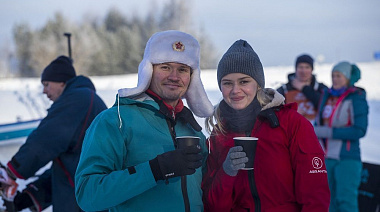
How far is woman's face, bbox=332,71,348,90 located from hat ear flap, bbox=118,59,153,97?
3460 millimetres

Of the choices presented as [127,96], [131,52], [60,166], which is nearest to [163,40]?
[127,96]

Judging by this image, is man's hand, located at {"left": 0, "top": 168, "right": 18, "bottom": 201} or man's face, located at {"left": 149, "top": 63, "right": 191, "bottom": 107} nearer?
man's face, located at {"left": 149, "top": 63, "right": 191, "bottom": 107}

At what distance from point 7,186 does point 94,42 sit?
3764cm

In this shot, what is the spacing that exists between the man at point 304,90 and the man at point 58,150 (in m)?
3.10

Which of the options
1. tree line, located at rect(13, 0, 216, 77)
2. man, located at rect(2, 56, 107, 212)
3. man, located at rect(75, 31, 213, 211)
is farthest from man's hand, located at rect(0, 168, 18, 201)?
tree line, located at rect(13, 0, 216, 77)

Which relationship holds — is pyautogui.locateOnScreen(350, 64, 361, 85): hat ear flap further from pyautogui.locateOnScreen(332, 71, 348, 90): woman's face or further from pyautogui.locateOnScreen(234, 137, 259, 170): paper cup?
pyautogui.locateOnScreen(234, 137, 259, 170): paper cup

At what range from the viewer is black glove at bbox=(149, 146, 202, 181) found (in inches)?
73.8

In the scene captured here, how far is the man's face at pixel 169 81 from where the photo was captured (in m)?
2.31

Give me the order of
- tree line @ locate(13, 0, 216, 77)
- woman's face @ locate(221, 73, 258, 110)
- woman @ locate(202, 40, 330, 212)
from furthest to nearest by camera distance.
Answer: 1. tree line @ locate(13, 0, 216, 77)
2. woman's face @ locate(221, 73, 258, 110)
3. woman @ locate(202, 40, 330, 212)

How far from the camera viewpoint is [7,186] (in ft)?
10.9

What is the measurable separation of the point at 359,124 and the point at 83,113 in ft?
10.5

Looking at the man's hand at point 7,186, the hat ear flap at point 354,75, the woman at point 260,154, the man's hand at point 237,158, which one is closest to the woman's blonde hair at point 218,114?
the woman at point 260,154

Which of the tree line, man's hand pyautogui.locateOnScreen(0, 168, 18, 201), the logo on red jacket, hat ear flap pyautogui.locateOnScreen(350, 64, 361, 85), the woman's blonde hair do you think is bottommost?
man's hand pyautogui.locateOnScreen(0, 168, 18, 201)

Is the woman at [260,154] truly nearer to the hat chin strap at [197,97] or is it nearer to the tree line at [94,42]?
the hat chin strap at [197,97]
